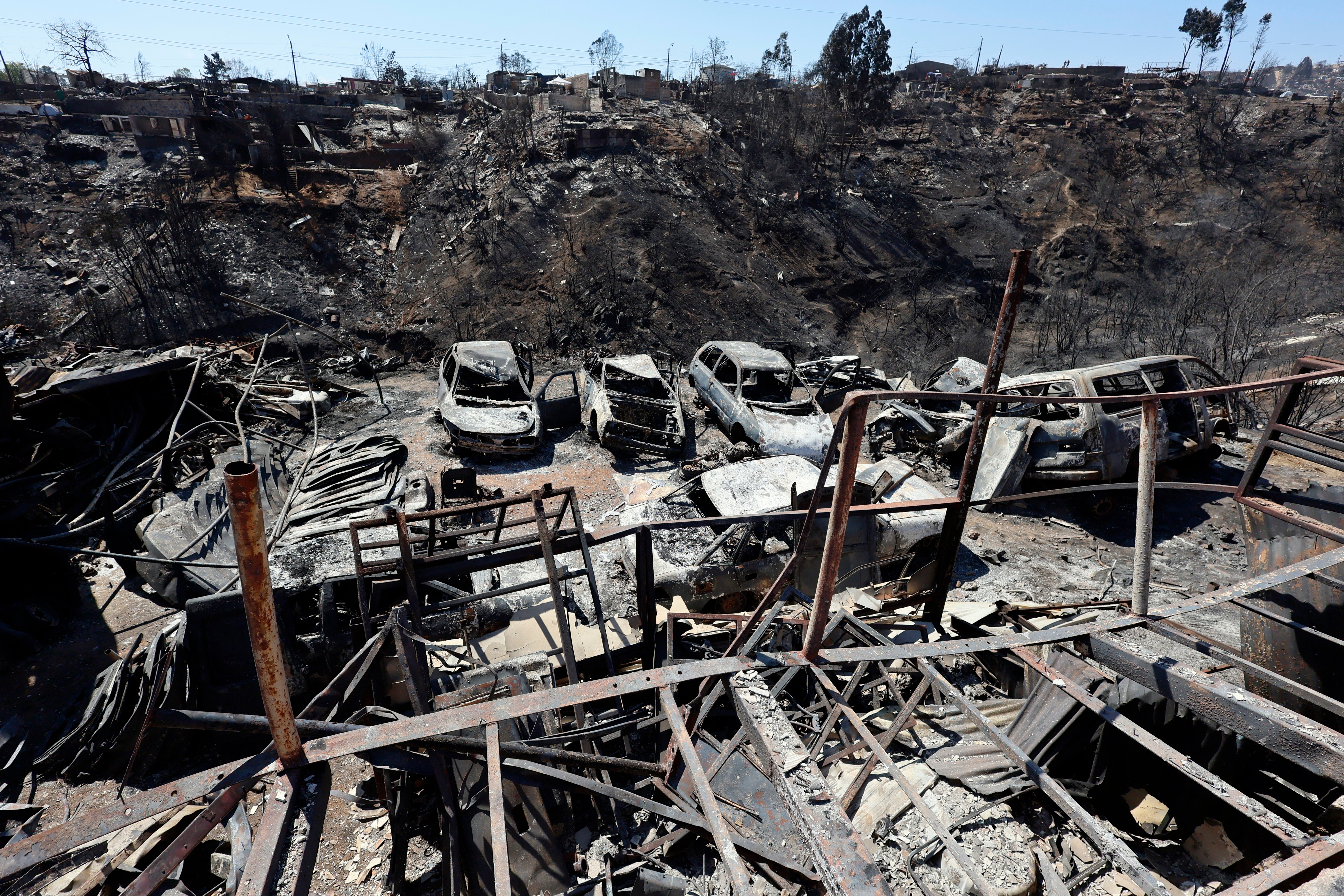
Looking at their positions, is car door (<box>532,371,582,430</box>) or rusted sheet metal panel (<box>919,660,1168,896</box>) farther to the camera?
car door (<box>532,371,582,430</box>)

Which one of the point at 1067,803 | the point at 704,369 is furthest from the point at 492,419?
the point at 1067,803

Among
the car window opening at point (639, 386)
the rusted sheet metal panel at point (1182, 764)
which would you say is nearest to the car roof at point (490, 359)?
the car window opening at point (639, 386)

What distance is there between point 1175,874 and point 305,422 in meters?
11.9

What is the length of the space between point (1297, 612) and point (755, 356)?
26.3 ft

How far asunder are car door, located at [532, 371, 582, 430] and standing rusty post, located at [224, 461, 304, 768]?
8.19m

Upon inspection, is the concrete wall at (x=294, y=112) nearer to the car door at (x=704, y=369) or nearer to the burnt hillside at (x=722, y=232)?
the burnt hillside at (x=722, y=232)

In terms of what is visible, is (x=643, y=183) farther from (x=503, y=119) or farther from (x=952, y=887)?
(x=952, y=887)

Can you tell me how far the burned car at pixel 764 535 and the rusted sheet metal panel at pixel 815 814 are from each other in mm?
2721

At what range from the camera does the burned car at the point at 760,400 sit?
889 centimetres

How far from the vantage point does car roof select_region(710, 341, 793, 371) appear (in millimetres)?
10141

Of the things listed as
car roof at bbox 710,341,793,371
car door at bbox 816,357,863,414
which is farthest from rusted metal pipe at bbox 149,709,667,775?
car door at bbox 816,357,863,414

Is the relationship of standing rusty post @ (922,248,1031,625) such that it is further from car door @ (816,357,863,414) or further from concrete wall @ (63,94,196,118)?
concrete wall @ (63,94,196,118)

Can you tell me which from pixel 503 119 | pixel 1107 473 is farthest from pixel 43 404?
pixel 503 119

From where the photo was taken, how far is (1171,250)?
24.1m
